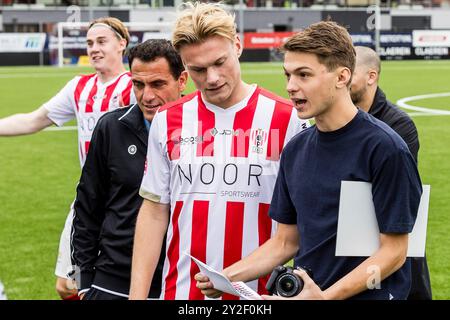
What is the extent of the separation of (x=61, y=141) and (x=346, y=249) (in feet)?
47.2

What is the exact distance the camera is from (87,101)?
243 inches

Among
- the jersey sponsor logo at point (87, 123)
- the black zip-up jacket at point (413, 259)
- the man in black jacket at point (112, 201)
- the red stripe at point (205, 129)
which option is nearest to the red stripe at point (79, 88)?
the jersey sponsor logo at point (87, 123)

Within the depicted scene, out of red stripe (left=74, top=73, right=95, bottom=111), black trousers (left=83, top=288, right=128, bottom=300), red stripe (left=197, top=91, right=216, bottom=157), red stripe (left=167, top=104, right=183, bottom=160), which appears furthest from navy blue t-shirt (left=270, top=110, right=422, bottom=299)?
red stripe (left=74, top=73, right=95, bottom=111)

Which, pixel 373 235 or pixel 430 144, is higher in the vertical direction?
pixel 373 235

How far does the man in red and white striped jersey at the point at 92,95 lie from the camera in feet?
19.9

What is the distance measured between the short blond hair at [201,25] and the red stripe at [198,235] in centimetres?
67

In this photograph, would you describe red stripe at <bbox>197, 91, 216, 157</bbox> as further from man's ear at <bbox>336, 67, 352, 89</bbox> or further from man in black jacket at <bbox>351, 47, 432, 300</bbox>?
man in black jacket at <bbox>351, 47, 432, 300</bbox>

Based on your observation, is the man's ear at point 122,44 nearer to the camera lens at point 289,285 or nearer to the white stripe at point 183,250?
the white stripe at point 183,250

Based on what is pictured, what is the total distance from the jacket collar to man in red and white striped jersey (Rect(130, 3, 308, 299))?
379 mm

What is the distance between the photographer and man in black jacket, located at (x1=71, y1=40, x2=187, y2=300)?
13.6 ft

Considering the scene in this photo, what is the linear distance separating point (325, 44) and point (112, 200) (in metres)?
1.56

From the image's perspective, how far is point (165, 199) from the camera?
3791mm
